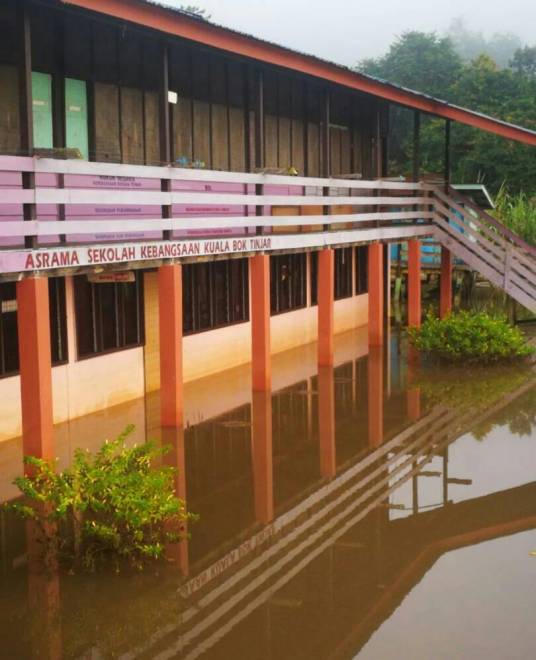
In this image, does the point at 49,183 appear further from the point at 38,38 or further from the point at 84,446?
the point at 84,446

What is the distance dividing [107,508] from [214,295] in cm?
1137

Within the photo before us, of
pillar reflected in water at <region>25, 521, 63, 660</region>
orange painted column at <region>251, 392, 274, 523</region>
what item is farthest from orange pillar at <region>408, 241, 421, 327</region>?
pillar reflected in water at <region>25, 521, 63, 660</region>

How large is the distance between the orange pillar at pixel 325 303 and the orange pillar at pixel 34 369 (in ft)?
31.4

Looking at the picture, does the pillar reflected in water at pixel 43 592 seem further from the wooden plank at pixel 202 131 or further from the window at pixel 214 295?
the wooden plank at pixel 202 131

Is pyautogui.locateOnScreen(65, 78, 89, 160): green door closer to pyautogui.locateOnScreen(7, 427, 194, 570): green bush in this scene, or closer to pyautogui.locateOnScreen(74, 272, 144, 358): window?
pyautogui.locateOnScreen(74, 272, 144, 358): window

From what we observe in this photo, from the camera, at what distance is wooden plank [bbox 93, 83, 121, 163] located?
16.0 metres

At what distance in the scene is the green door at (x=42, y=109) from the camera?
14578 mm

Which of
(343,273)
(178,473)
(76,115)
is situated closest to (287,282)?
(343,273)

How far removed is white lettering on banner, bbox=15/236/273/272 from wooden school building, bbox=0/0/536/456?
0.03 m

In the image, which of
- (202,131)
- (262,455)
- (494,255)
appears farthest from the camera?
(494,255)

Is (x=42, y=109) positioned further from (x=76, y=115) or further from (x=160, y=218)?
(x=160, y=218)

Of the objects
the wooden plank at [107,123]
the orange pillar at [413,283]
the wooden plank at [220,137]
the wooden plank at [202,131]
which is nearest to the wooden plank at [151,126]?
the wooden plank at [107,123]

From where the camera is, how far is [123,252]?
12992mm

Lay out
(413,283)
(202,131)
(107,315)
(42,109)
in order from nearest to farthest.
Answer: (42,109)
(107,315)
(202,131)
(413,283)
